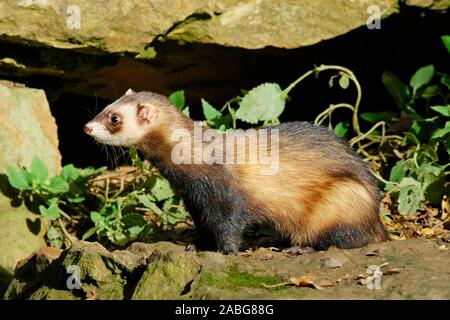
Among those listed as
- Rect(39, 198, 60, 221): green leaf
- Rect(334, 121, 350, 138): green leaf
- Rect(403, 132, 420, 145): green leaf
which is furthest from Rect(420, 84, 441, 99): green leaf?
Rect(39, 198, 60, 221): green leaf

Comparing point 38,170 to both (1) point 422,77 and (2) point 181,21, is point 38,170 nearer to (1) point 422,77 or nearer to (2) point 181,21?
(2) point 181,21

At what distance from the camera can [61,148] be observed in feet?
30.7

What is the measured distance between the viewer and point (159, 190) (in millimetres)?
7770

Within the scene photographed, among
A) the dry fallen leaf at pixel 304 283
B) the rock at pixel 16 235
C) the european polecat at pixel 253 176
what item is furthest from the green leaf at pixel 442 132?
the rock at pixel 16 235

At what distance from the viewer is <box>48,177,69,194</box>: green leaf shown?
750 centimetres

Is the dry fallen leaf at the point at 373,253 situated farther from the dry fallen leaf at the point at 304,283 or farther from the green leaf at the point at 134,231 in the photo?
the green leaf at the point at 134,231

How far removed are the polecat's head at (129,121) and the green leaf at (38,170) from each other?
3.78ft

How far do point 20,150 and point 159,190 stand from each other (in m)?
1.27

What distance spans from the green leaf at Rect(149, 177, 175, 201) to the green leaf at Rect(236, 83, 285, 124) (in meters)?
0.92

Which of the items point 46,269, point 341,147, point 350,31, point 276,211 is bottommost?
point 46,269

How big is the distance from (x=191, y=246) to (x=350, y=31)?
2.59 meters

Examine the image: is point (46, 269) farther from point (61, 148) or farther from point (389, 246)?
point (61, 148)
